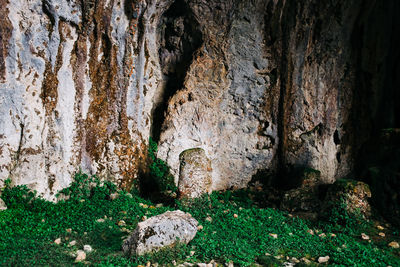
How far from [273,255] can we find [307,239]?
1058 millimetres

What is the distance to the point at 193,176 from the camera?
741 centimetres

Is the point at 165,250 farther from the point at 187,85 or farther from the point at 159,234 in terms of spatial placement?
the point at 187,85

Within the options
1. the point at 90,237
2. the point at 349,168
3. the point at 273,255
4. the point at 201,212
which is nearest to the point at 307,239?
the point at 273,255

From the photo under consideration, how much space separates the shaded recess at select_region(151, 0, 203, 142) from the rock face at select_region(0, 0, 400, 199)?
1.1 inches

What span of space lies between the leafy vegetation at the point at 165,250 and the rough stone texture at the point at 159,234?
0.38 feet

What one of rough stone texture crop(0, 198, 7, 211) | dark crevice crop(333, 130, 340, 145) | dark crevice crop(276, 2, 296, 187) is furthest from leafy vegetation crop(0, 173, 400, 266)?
dark crevice crop(333, 130, 340, 145)

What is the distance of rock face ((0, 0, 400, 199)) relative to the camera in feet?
22.5

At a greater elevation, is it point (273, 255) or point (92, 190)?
point (92, 190)

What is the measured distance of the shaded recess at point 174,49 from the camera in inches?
367

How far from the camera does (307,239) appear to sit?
635 cm

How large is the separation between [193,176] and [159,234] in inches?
91.3

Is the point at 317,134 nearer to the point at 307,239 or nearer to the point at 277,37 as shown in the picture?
the point at 277,37

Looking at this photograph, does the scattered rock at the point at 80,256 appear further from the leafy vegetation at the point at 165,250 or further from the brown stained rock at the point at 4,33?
the brown stained rock at the point at 4,33

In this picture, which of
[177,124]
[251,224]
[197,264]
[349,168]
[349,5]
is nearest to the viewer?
[197,264]
